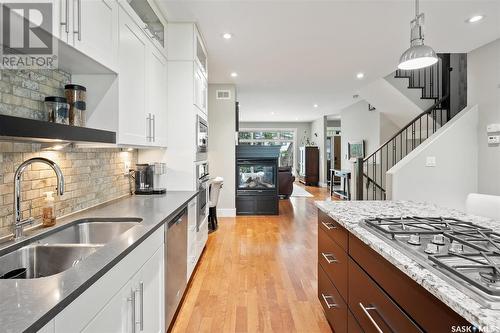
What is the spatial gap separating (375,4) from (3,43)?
10.0 ft

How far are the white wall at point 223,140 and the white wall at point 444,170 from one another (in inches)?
122

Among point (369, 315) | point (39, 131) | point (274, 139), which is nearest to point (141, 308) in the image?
point (39, 131)

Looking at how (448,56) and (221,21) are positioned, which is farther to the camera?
(448,56)

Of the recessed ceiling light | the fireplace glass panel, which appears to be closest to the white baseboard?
the fireplace glass panel

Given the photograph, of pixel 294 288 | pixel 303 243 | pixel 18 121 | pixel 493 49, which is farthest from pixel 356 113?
pixel 18 121

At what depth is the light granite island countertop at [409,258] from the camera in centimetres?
70

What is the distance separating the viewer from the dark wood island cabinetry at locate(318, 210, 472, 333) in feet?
3.04

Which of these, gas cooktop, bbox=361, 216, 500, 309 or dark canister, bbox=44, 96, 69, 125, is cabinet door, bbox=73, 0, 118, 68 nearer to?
dark canister, bbox=44, 96, 69, 125

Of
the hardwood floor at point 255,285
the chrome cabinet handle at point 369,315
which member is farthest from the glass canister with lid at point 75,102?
the chrome cabinet handle at point 369,315

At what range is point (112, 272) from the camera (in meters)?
1.17

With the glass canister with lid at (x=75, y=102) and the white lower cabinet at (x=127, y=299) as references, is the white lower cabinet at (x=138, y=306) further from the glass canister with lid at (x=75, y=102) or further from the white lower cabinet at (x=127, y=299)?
the glass canister with lid at (x=75, y=102)

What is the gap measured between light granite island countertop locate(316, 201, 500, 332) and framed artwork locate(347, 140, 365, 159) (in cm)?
591

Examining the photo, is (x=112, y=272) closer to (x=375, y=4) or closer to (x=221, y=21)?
(x=221, y=21)

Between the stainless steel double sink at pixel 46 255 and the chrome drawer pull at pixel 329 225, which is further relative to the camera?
the chrome drawer pull at pixel 329 225
